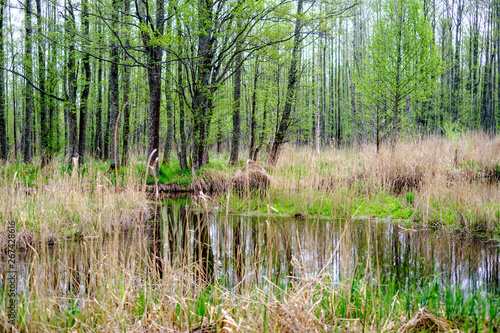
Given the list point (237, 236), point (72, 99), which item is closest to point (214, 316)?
point (237, 236)

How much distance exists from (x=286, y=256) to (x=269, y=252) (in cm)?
190

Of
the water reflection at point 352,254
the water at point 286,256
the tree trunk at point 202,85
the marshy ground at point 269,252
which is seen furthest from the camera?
the tree trunk at point 202,85

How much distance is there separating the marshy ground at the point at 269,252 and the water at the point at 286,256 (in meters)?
0.03

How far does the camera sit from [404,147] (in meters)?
8.95

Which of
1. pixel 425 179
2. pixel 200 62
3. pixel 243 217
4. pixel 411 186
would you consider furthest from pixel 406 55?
pixel 243 217

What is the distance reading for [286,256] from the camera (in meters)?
3.93

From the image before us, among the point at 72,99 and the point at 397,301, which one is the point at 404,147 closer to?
the point at 397,301

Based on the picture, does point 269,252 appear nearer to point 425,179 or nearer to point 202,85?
point 425,179

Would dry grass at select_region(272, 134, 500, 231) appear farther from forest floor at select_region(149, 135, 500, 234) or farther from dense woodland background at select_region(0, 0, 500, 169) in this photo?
dense woodland background at select_region(0, 0, 500, 169)

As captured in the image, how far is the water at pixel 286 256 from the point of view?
2617mm

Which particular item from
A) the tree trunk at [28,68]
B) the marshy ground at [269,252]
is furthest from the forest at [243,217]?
the tree trunk at [28,68]

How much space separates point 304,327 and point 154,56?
27.1 feet

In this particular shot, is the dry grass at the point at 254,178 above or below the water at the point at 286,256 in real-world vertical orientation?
above

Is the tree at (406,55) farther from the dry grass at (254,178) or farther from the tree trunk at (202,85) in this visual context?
the tree trunk at (202,85)
